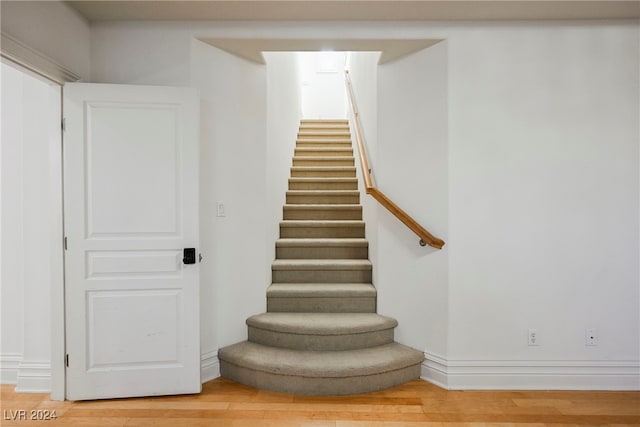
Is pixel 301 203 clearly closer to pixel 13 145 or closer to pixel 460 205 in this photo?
pixel 460 205

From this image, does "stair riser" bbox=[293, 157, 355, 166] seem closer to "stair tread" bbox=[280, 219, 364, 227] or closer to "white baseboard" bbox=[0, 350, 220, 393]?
"stair tread" bbox=[280, 219, 364, 227]

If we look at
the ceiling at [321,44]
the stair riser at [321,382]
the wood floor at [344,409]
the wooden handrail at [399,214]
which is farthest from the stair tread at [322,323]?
the ceiling at [321,44]

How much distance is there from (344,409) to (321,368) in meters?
0.29

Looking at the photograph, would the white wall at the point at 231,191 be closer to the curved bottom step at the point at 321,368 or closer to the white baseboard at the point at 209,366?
the white baseboard at the point at 209,366

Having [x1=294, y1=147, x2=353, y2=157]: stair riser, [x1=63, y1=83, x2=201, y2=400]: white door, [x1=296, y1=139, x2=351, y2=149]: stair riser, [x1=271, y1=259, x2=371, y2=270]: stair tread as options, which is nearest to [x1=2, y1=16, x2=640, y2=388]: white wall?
[x1=63, y1=83, x2=201, y2=400]: white door

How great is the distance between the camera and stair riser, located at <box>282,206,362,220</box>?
4051 millimetres

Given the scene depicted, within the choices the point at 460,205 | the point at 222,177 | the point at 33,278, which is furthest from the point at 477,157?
the point at 33,278

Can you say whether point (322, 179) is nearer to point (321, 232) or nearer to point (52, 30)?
point (321, 232)

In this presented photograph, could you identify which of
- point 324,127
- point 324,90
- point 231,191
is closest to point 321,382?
point 231,191

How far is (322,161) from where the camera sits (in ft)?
16.0

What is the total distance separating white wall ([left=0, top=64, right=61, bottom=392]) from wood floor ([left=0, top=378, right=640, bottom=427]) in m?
0.23

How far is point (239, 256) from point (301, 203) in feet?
4.81

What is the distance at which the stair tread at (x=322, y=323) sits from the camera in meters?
2.73

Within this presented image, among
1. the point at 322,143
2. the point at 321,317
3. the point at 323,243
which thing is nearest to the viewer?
the point at 321,317
